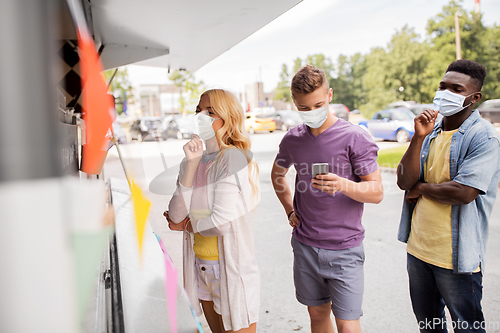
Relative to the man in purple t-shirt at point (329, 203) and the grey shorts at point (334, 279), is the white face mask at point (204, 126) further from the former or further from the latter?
the grey shorts at point (334, 279)

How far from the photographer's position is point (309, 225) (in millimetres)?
2234

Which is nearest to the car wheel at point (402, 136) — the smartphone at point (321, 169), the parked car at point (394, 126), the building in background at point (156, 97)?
the parked car at point (394, 126)

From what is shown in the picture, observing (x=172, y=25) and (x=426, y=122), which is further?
(x=172, y=25)

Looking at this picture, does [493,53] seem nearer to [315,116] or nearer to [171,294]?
[315,116]

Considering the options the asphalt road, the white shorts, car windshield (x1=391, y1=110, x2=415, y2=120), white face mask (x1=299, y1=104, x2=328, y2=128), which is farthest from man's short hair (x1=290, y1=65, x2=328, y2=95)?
car windshield (x1=391, y1=110, x2=415, y2=120)

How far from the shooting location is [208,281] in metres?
2.04

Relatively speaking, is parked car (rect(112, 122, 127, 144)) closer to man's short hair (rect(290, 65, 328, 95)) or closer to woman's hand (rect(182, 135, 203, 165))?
woman's hand (rect(182, 135, 203, 165))

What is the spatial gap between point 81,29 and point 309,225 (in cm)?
170

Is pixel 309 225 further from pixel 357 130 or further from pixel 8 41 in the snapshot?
pixel 8 41

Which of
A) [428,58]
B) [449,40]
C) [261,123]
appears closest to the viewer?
[261,123]

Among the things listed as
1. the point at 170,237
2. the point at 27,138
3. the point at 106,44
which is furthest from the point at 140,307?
the point at 170,237

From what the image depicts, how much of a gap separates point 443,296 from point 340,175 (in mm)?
875

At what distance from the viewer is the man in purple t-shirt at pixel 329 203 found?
2.10 m

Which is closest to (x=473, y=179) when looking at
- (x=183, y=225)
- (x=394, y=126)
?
(x=183, y=225)
